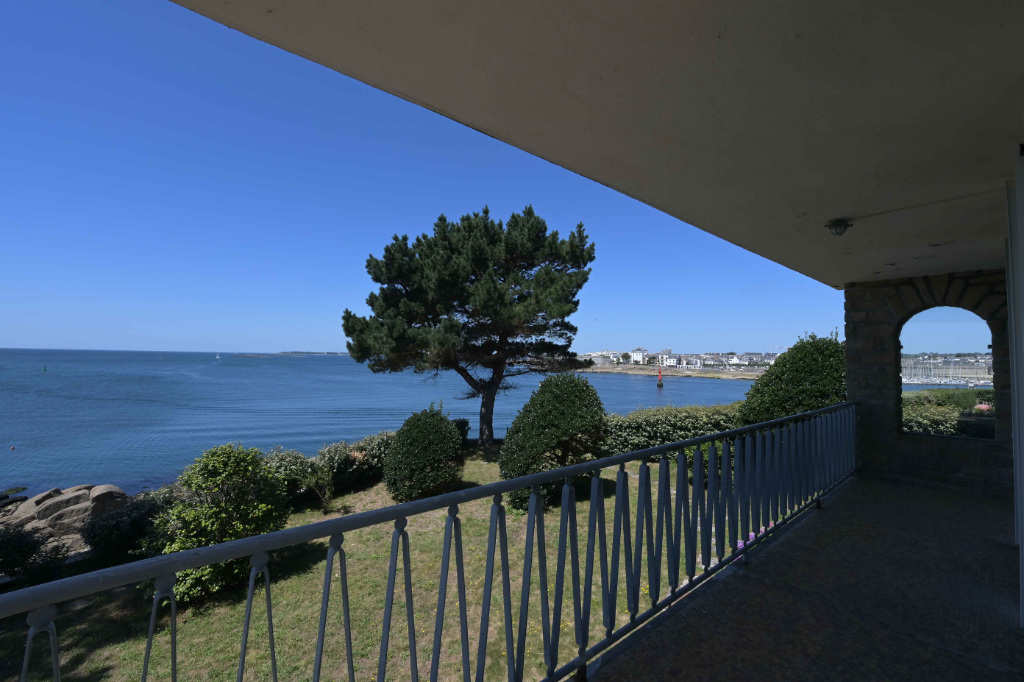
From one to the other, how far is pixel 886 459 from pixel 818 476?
1.67 meters

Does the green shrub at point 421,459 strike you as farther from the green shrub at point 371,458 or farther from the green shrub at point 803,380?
the green shrub at point 803,380

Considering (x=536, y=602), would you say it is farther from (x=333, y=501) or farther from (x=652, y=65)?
(x=333, y=501)

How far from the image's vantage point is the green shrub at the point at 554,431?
23.2 feet

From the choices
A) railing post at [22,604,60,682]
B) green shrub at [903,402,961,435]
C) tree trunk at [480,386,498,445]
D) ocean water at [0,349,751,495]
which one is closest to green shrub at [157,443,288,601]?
railing post at [22,604,60,682]

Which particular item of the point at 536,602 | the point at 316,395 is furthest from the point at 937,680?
the point at 316,395

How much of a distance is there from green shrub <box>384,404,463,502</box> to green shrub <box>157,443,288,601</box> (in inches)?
95.5

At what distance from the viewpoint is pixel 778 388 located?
6.16 m

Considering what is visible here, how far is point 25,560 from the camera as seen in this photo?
5016 mm

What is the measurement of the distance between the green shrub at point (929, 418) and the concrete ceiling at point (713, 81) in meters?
3.28

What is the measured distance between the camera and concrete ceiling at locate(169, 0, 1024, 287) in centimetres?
124

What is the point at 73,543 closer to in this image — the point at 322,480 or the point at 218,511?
the point at 322,480

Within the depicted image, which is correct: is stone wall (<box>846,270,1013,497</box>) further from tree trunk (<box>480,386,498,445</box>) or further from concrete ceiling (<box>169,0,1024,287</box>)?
tree trunk (<box>480,386,498,445</box>)

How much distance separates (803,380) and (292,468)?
7.47 metres

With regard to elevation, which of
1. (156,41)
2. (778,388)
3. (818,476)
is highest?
(156,41)
